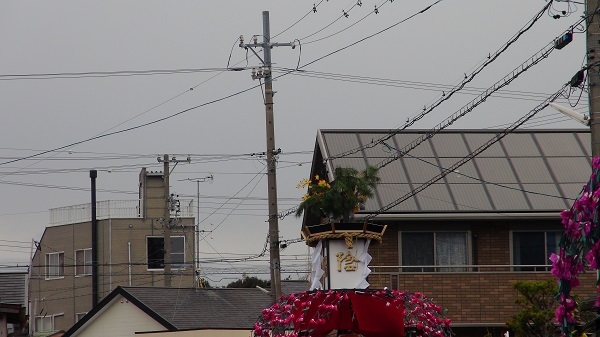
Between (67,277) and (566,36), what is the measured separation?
43.0 m

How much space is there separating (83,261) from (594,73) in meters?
44.0

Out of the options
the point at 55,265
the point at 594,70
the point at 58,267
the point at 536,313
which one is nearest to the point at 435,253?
the point at 536,313

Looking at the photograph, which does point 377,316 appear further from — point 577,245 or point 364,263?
point 577,245

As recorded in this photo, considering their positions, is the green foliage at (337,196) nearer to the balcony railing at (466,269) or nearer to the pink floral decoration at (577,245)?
the balcony railing at (466,269)

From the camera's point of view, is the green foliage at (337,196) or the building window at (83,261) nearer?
the green foliage at (337,196)

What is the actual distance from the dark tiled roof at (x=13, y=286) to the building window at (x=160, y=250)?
6125mm

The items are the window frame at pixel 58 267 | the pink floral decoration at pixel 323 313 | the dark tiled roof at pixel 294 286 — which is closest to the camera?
the pink floral decoration at pixel 323 313

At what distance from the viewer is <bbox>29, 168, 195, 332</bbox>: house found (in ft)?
172

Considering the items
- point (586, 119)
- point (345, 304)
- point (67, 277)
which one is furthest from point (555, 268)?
point (67, 277)

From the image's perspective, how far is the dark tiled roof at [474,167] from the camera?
2720cm

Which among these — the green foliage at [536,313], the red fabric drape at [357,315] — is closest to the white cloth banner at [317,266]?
the red fabric drape at [357,315]

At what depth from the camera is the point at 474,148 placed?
2911 centimetres

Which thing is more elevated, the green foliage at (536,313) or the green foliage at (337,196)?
the green foliage at (337,196)

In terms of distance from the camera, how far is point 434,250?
89.1 feet
